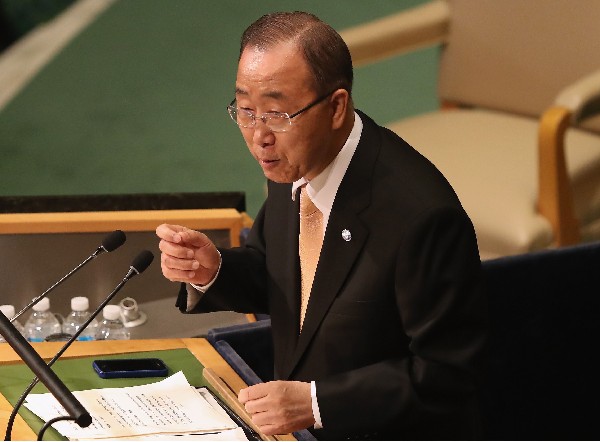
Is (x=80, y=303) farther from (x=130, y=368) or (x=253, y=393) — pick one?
(x=253, y=393)

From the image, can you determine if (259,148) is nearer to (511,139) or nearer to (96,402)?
(96,402)

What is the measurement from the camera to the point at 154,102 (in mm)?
4926

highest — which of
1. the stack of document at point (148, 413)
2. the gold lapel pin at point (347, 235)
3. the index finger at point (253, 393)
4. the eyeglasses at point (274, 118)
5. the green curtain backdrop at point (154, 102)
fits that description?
the eyeglasses at point (274, 118)

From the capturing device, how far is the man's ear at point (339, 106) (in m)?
1.73

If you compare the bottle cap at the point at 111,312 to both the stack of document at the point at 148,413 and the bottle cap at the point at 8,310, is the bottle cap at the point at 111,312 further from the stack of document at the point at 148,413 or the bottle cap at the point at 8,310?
the stack of document at the point at 148,413

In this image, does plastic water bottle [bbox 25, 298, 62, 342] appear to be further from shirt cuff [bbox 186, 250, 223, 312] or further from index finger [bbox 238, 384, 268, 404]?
index finger [bbox 238, 384, 268, 404]

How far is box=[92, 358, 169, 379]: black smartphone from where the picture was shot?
1.96 metres

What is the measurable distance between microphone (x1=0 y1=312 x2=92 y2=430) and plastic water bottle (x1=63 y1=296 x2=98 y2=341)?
0.80 m

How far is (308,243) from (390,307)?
0.68 ft

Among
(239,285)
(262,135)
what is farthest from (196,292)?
(262,135)

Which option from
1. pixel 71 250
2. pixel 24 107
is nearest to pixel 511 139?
pixel 71 250

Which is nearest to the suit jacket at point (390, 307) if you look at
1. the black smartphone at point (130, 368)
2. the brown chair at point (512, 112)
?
the black smartphone at point (130, 368)

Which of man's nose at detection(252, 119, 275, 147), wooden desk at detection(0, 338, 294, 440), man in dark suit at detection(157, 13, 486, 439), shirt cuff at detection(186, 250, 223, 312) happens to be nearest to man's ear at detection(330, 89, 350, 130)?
man in dark suit at detection(157, 13, 486, 439)

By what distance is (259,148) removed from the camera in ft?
5.74
